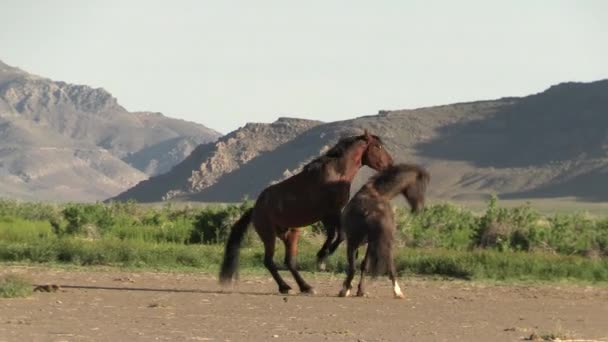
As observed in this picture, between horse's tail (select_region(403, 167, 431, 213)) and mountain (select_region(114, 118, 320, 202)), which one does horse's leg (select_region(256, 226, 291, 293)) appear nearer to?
horse's tail (select_region(403, 167, 431, 213))

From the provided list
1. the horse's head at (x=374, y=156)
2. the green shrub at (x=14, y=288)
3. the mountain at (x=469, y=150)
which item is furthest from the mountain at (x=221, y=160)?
the green shrub at (x=14, y=288)

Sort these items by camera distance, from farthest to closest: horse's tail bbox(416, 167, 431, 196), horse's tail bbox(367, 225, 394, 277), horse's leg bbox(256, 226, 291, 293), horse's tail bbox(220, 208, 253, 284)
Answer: horse's tail bbox(220, 208, 253, 284)
horse's leg bbox(256, 226, 291, 293)
horse's tail bbox(416, 167, 431, 196)
horse's tail bbox(367, 225, 394, 277)

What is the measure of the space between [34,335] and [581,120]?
4759 inches

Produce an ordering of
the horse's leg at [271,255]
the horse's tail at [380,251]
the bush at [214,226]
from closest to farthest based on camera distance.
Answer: the horse's tail at [380,251] < the horse's leg at [271,255] < the bush at [214,226]

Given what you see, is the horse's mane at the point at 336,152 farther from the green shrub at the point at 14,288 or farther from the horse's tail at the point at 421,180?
the green shrub at the point at 14,288

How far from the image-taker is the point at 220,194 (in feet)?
405

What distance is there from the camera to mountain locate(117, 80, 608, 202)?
119137 millimetres

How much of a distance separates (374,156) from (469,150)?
115 m

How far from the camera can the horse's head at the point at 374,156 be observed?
1856cm

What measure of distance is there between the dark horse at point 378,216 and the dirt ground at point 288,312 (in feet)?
1.44

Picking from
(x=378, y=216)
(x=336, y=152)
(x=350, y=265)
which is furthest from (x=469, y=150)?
(x=378, y=216)

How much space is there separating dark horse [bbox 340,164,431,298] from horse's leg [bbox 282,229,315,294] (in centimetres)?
77

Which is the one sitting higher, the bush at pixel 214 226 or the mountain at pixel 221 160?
the mountain at pixel 221 160

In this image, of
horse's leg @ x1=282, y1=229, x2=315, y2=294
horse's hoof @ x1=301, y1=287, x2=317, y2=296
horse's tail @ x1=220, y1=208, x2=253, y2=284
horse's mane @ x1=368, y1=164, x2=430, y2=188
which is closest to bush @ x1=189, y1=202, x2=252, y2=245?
horse's tail @ x1=220, y1=208, x2=253, y2=284
